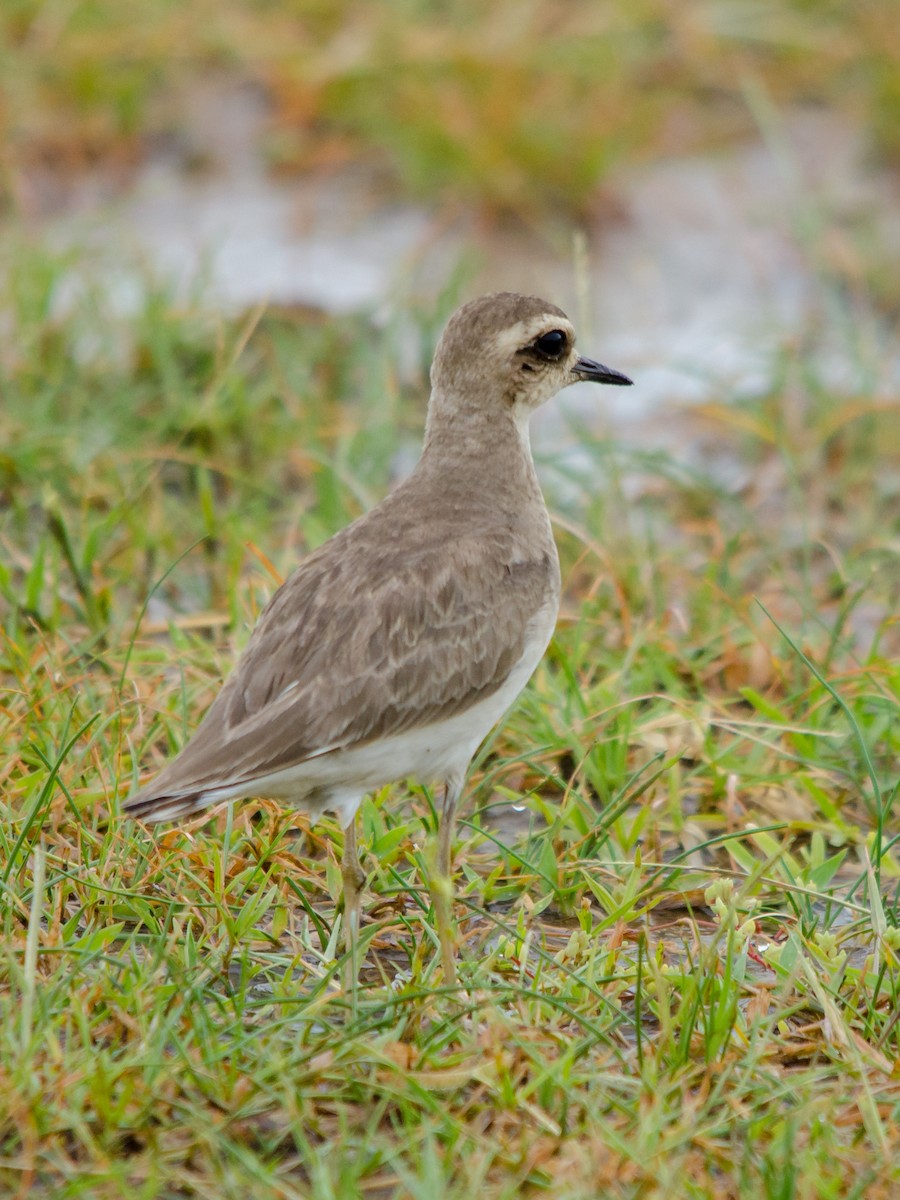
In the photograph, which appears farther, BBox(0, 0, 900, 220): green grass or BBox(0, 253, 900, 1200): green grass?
BBox(0, 0, 900, 220): green grass

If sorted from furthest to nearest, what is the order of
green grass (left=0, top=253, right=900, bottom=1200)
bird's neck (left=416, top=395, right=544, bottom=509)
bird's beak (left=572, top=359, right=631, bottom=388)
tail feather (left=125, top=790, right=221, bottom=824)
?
bird's beak (left=572, top=359, right=631, bottom=388) → bird's neck (left=416, top=395, right=544, bottom=509) → tail feather (left=125, top=790, right=221, bottom=824) → green grass (left=0, top=253, right=900, bottom=1200)

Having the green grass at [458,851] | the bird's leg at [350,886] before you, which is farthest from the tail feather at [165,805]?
the bird's leg at [350,886]

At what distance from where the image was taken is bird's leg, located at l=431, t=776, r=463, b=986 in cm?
420

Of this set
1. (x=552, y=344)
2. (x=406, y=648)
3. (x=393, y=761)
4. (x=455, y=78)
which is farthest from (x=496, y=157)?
(x=393, y=761)

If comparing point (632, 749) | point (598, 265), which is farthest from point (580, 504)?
point (598, 265)

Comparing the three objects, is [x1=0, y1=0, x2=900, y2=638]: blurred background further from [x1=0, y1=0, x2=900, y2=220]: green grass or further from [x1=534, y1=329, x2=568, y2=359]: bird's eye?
[x1=534, y1=329, x2=568, y2=359]: bird's eye

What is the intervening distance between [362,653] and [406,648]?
4.7 inches

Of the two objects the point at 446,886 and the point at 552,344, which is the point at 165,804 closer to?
the point at 446,886

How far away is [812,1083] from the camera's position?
12.8 feet

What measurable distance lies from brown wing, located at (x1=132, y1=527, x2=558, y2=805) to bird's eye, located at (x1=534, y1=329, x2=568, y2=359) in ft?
2.32

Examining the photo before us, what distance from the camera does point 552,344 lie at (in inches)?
202

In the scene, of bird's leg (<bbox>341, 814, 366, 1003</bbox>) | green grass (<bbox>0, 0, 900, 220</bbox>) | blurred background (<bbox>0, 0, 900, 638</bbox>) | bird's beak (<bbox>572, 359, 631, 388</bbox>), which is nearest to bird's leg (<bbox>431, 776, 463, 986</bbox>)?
bird's leg (<bbox>341, 814, 366, 1003</bbox>)

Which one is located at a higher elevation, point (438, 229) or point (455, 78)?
point (455, 78)

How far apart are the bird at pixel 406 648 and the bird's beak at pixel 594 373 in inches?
12.1
